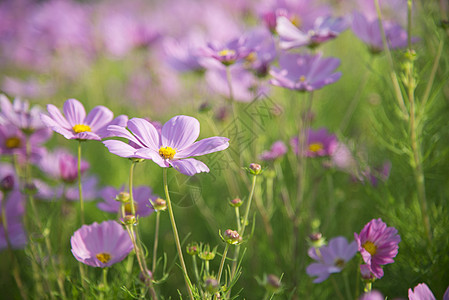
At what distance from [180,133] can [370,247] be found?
1.18 ft

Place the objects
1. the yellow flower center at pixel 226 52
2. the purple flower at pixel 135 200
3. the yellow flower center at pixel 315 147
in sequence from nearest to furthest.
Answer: the purple flower at pixel 135 200 < the yellow flower center at pixel 226 52 < the yellow flower center at pixel 315 147

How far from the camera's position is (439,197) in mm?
1017

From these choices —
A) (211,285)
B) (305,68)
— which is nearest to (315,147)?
(305,68)

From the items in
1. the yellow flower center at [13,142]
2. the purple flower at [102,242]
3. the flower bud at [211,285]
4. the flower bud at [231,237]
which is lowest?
the purple flower at [102,242]

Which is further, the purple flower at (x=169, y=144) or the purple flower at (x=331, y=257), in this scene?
the purple flower at (x=331, y=257)

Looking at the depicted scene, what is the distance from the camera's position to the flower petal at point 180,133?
632mm

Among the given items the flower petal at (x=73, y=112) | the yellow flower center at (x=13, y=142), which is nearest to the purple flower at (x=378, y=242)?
the flower petal at (x=73, y=112)

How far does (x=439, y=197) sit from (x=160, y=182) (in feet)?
3.13

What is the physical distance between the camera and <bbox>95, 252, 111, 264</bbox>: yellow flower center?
2.14 ft

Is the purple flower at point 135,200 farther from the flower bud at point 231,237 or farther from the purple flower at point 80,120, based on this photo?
the flower bud at point 231,237

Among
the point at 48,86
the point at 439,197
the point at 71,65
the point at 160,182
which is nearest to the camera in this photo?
the point at 439,197

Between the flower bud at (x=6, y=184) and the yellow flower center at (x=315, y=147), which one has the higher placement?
the flower bud at (x=6, y=184)

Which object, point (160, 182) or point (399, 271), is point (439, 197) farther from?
point (160, 182)

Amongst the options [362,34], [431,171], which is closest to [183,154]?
[362,34]
